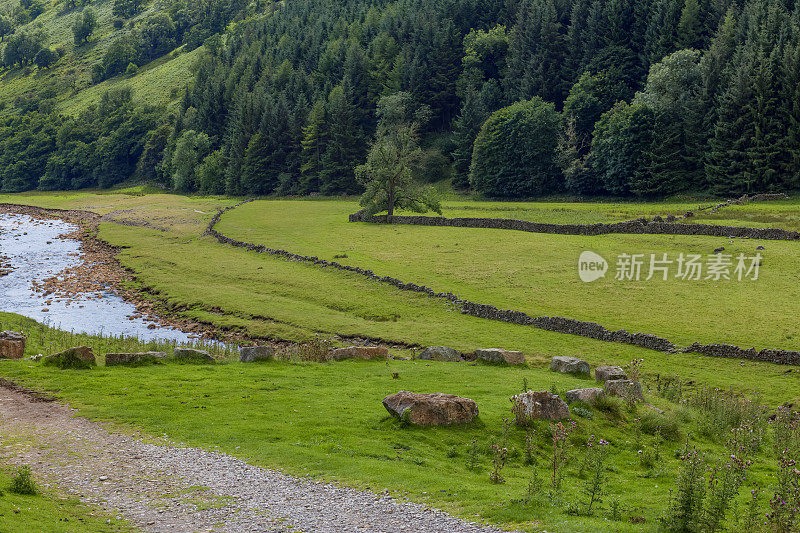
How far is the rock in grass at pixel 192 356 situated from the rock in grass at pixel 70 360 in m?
3.76

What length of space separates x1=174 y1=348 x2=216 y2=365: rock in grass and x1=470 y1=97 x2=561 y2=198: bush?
96669 millimetres

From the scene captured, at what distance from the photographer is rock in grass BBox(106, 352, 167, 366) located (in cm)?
3050

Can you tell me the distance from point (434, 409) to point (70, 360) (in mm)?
16850

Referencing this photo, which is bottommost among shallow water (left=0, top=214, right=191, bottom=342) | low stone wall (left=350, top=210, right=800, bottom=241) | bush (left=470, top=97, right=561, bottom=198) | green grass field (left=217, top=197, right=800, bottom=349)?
shallow water (left=0, top=214, right=191, bottom=342)

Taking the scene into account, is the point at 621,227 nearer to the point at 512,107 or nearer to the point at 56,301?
the point at 56,301

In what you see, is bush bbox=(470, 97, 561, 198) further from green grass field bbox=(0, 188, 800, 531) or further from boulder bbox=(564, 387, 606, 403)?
boulder bbox=(564, 387, 606, 403)

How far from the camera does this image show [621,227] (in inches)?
2872

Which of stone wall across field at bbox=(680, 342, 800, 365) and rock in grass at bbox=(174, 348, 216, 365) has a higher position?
stone wall across field at bbox=(680, 342, 800, 365)

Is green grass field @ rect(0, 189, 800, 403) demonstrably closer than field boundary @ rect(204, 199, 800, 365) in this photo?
No

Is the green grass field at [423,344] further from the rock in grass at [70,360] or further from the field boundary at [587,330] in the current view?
the field boundary at [587,330]

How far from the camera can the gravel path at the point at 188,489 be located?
51.1 feet

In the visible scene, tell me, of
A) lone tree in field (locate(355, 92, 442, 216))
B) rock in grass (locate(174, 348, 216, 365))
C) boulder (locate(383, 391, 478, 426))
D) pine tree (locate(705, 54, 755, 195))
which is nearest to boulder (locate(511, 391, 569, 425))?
boulder (locate(383, 391, 478, 426))

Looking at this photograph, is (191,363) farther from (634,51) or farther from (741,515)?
(634,51)

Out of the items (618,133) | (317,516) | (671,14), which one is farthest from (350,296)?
(671,14)
